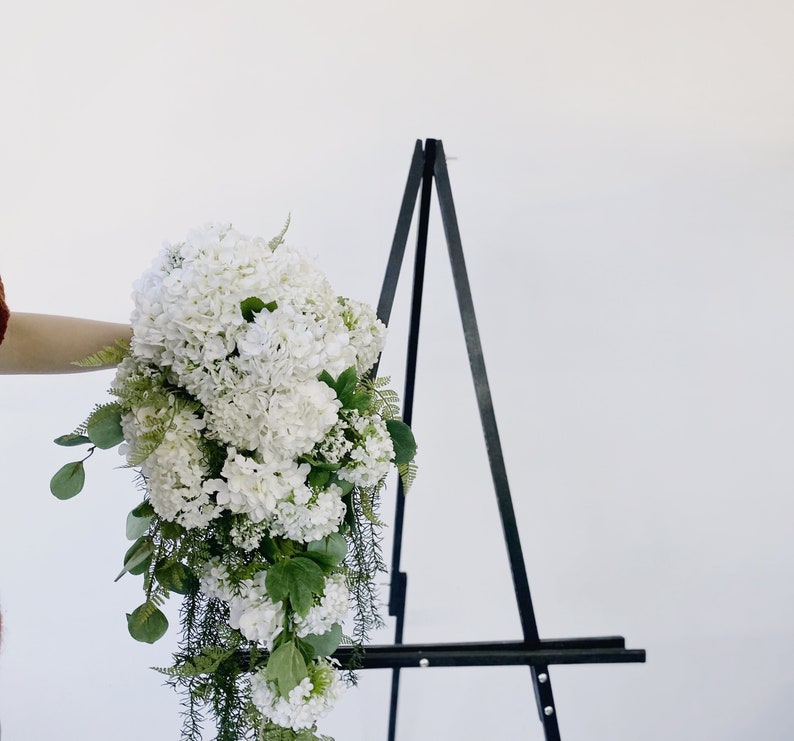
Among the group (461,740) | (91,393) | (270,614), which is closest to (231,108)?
(91,393)

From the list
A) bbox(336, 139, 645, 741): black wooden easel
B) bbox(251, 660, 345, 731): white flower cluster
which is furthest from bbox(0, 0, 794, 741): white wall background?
bbox(251, 660, 345, 731): white flower cluster

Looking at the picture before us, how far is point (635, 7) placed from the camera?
243 cm

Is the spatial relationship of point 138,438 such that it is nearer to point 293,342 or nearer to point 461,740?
point 293,342

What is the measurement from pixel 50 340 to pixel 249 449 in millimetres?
448

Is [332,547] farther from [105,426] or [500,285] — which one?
[500,285]

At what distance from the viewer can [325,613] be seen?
107 cm

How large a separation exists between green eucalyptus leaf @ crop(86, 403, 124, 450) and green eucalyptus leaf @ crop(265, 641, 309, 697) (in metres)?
0.34

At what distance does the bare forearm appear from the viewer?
1267 mm

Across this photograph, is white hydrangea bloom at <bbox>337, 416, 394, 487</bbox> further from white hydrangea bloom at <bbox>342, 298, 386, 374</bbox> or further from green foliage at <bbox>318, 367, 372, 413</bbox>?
white hydrangea bloom at <bbox>342, 298, 386, 374</bbox>

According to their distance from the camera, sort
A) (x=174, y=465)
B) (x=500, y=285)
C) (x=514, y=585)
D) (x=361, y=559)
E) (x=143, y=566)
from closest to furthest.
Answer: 1. (x=174, y=465)
2. (x=143, y=566)
3. (x=361, y=559)
4. (x=514, y=585)
5. (x=500, y=285)

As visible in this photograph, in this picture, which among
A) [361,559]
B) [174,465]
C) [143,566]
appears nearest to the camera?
[174,465]

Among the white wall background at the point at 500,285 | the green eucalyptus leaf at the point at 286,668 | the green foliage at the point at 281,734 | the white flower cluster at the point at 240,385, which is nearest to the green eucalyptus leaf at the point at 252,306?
the white flower cluster at the point at 240,385

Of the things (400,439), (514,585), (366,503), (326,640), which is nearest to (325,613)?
(326,640)

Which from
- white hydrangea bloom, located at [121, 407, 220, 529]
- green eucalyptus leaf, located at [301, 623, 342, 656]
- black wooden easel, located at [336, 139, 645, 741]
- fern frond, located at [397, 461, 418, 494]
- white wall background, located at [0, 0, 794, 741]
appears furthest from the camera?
white wall background, located at [0, 0, 794, 741]
